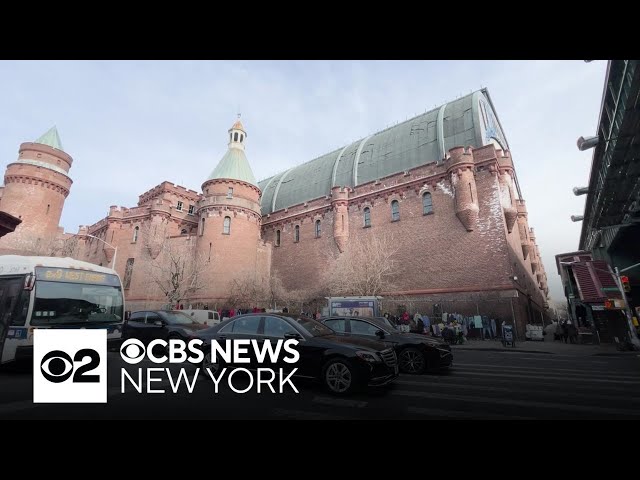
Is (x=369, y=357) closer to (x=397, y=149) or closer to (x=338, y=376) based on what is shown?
(x=338, y=376)

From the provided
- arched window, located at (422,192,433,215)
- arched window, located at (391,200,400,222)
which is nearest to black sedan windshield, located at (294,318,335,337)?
arched window, located at (422,192,433,215)

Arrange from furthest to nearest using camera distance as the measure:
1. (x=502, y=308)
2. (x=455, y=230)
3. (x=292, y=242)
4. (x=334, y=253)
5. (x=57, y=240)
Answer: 1. (x=57, y=240)
2. (x=292, y=242)
3. (x=334, y=253)
4. (x=455, y=230)
5. (x=502, y=308)

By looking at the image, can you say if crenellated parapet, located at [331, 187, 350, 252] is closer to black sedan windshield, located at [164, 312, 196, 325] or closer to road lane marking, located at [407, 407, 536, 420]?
black sedan windshield, located at [164, 312, 196, 325]

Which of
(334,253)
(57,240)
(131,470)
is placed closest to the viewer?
(131,470)

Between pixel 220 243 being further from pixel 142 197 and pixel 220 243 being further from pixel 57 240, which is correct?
pixel 57 240

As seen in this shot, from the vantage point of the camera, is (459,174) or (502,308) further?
(459,174)

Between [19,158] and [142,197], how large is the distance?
1646cm

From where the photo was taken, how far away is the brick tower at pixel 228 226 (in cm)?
3155

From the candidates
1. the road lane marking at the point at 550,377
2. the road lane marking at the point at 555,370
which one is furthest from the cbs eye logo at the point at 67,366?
the road lane marking at the point at 555,370

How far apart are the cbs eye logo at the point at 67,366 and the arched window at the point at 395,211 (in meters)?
24.2

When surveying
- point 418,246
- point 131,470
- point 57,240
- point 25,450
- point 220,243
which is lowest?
point 131,470

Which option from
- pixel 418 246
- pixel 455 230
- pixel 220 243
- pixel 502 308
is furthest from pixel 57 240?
pixel 502 308

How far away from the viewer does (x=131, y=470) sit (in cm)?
283

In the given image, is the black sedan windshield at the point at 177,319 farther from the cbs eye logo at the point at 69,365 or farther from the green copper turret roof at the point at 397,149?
the green copper turret roof at the point at 397,149
